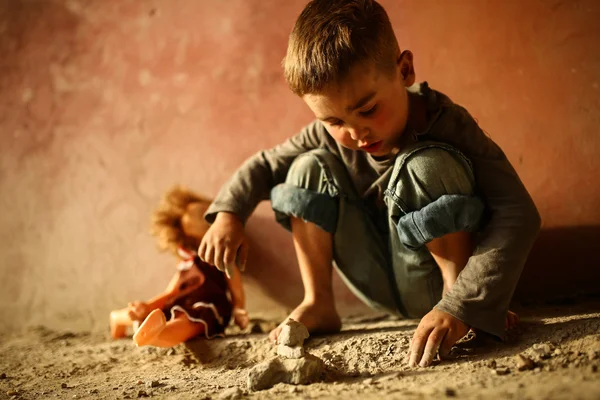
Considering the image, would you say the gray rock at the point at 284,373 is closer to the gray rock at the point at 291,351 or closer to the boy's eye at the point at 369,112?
the gray rock at the point at 291,351

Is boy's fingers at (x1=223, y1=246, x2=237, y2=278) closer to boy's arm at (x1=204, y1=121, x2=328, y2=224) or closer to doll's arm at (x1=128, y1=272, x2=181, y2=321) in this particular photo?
boy's arm at (x1=204, y1=121, x2=328, y2=224)

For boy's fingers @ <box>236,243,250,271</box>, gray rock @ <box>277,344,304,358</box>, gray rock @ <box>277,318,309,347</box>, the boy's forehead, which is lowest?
gray rock @ <box>277,344,304,358</box>

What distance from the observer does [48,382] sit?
4.08ft

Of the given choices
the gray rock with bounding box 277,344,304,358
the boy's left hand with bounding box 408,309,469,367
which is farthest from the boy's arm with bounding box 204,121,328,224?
the boy's left hand with bounding box 408,309,469,367

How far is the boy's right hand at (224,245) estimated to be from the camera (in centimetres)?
128

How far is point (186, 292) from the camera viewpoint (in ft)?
5.12

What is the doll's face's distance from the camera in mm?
1649

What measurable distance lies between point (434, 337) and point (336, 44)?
1.89 ft

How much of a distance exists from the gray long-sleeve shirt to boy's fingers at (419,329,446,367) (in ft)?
0.17

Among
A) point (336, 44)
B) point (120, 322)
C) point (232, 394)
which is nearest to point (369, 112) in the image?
point (336, 44)

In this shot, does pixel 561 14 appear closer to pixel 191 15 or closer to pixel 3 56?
pixel 191 15

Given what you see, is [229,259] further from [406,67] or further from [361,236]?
[406,67]

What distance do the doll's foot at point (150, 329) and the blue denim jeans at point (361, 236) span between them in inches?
14.2

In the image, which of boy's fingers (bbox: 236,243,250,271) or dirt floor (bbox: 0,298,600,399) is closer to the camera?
dirt floor (bbox: 0,298,600,399)
